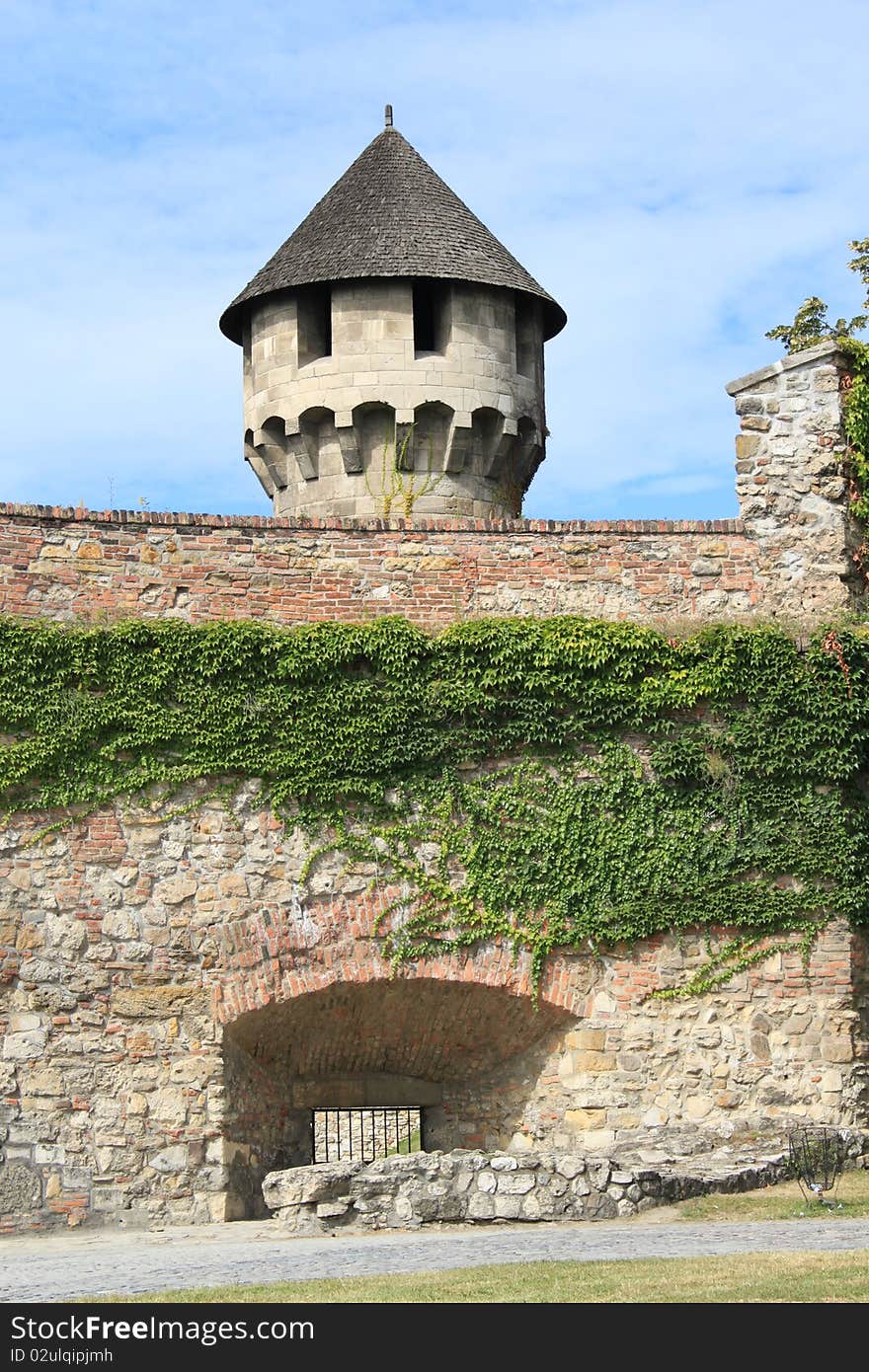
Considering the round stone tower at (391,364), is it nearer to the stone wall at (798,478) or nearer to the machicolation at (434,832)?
the machicolation at (434,832)

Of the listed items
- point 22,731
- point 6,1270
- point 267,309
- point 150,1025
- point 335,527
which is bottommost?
point 6,1270

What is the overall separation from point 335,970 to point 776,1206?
13.8ft

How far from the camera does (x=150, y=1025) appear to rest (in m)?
15.5

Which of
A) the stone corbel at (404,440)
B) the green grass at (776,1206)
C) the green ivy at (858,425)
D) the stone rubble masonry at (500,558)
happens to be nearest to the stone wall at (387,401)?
the stone corbel at (404,440)

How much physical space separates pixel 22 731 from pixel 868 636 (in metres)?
7.52

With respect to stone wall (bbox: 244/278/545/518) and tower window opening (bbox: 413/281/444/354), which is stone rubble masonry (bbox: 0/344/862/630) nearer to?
stone wall (bbox: 244/278/545/518)

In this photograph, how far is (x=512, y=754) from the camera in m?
16.3

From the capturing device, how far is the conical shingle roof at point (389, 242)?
859 inches

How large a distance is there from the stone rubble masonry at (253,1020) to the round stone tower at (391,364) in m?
7.28

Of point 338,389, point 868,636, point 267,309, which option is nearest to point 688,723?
point 868,636

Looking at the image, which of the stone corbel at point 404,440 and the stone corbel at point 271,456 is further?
the stone corbel at point 271,456

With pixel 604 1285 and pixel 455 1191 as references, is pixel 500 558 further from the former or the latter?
pixel 604 1285

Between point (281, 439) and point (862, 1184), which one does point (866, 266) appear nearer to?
point (281, 439)

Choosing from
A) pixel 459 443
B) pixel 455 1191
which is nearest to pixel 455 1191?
pixel 455 1191
